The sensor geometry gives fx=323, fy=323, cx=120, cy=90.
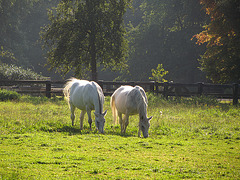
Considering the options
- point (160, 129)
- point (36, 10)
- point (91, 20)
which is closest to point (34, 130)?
point (160, 129)

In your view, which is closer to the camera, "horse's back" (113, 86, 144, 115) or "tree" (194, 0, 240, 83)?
"horse's back" (113, 86, 144, 115)

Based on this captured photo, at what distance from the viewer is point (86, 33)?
85.3ft

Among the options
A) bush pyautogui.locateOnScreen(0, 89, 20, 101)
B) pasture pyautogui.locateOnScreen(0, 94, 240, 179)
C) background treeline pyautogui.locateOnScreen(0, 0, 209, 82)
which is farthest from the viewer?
background treeline pyautogui.locateOnScreen(0, 0, 209, 82)

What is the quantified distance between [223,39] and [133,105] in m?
11.2

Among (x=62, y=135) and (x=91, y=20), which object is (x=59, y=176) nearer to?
(x=62, y=135)

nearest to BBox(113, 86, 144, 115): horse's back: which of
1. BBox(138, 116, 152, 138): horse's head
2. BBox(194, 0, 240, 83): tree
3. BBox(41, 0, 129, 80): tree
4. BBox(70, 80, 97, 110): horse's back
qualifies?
BBox(138, 116, 152, 138): horse's head

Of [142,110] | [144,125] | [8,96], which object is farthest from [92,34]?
[144,125]

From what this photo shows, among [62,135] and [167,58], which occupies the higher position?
[167,58]

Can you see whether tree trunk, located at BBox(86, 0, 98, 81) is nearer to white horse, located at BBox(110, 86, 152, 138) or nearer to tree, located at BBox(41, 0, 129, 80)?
tree, located at BBox(41, 0, 129, 80)

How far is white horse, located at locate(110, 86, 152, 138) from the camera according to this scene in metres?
9.90

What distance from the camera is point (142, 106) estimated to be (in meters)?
10.1

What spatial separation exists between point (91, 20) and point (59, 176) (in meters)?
21.1

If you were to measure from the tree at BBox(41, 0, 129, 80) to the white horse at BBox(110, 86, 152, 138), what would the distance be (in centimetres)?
1484

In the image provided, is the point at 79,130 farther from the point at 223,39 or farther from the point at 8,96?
the point at 223,39
